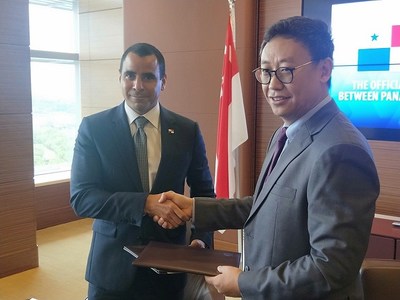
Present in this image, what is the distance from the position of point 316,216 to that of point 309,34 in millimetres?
495

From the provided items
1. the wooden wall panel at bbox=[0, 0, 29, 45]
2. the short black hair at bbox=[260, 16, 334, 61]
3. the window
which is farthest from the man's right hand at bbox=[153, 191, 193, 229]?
the window

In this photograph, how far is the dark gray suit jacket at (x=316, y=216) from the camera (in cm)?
103

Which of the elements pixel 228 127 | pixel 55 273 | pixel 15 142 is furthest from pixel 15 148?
pixel 228 127

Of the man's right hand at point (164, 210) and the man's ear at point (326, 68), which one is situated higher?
the man's ear at point (326, 68)

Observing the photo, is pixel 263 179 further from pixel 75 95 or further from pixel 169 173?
pixel 75 95

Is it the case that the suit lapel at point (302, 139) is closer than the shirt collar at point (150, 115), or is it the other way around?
the suit lapel at point (302, 139)

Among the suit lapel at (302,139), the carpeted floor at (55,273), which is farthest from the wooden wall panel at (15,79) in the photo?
the suit lapel at (302,139)

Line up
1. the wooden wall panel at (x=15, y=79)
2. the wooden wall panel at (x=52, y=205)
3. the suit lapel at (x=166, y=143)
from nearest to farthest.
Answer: the suit lapel at (x=166, y=143), the wooden wall panel at (x=15, y=79), the wooden wall panel at (x=52, y=205)

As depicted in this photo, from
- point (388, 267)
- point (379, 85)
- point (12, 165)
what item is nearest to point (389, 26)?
point (379, 85)

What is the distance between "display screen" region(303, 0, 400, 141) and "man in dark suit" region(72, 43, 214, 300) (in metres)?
1.85

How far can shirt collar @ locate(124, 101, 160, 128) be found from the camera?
5.91 feet

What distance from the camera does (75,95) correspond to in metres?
Answer: 5.73

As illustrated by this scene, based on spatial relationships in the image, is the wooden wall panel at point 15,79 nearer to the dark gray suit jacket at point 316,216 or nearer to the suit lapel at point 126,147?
the suit lapel at point 126,147

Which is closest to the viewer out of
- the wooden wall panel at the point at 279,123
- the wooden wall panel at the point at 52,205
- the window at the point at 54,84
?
the wooden wall panel at the point at 279,123
